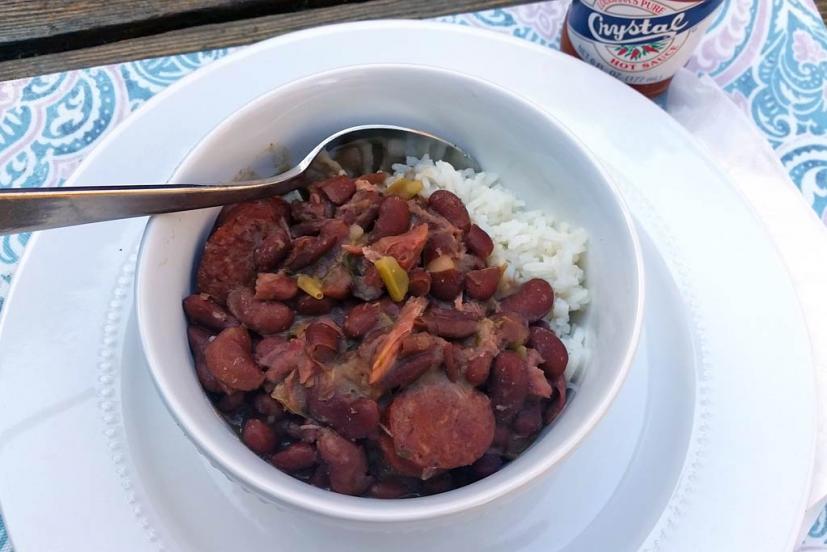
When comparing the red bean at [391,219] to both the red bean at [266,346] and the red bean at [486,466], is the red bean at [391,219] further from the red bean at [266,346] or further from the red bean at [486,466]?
the red bean at [486,466]

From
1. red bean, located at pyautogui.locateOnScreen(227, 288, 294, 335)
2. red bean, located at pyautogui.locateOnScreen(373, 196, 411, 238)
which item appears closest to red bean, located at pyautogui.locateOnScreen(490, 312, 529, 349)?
red bean, located at pyautogui.locateOnScreen(373, 196, 411, 238)

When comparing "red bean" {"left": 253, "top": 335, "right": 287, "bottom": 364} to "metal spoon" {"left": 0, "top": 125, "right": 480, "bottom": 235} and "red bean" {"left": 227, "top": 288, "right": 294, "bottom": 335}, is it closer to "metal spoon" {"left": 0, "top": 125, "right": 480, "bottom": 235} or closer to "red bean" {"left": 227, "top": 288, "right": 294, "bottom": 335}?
"red bean" {"left": 227, "top": 288, "right": 294, "bottom": 335}

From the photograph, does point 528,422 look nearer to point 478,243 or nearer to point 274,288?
point 478,243

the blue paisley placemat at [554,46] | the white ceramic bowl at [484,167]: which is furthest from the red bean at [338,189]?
the blue paisley placemat at [554,46]

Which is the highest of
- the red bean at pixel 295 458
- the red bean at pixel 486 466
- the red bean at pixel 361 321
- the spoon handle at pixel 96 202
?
the spoon handle at pixel 96 202

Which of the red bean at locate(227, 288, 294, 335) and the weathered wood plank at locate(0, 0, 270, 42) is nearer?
the red bean at locate(227, 288, 294, 335)

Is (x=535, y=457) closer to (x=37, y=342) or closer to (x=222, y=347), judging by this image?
(x=222, y=347)

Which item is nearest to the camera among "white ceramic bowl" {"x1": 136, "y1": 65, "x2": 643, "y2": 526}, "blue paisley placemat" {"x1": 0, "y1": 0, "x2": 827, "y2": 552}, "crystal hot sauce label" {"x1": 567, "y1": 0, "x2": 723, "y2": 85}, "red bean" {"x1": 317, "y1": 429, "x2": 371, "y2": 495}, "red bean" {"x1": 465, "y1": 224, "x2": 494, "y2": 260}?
"white ceramic bowl" {"x1": 136, "y1": 65, "x2": 643, "y2": 526}
